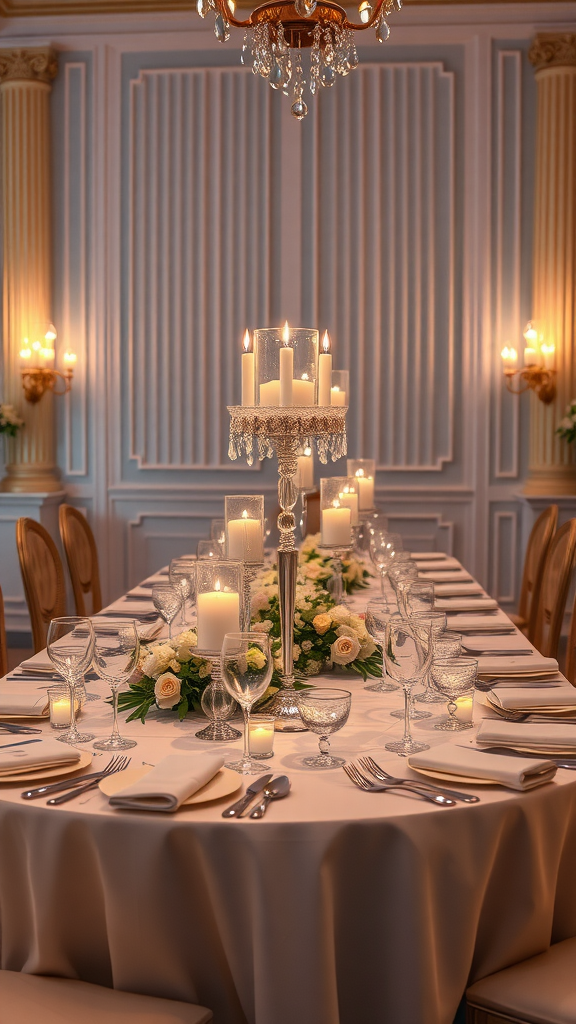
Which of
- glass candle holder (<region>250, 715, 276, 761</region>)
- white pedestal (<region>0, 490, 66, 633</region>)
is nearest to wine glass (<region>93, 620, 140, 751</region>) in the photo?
glass candle holder (<region>250, 715, 276, 761</region>)

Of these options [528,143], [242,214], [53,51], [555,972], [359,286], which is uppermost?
[53,51]

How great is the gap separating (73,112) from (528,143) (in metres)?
2.75

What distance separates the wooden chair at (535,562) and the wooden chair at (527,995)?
2373 millimetres

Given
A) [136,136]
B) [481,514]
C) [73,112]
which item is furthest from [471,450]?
[73,112]

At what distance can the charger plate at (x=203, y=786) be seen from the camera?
156cm

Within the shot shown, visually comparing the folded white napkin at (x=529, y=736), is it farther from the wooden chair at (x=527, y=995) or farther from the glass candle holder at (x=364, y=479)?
the glass candle holder at (x=364, y=479)

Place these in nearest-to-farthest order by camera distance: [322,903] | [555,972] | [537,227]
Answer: [322,903], [555,972], [537,227]

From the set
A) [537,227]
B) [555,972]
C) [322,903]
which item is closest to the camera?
[322,903]

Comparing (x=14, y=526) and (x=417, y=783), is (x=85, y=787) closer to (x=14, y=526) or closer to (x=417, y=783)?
(x=417, y=783)

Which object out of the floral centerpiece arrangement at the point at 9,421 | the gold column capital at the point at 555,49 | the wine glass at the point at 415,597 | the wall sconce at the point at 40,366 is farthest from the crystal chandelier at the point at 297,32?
the floral centerpiece arrangement at the point at 9,421

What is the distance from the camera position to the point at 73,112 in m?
6.16

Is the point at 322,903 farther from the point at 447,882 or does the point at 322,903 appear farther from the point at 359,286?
the point at 359,286

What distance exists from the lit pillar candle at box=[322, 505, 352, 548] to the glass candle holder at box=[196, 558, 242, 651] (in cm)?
81

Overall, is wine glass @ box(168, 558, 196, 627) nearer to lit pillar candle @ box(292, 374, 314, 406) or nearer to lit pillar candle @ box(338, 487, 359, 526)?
lit pillar candle @ box(338, 487, 359, 526)
